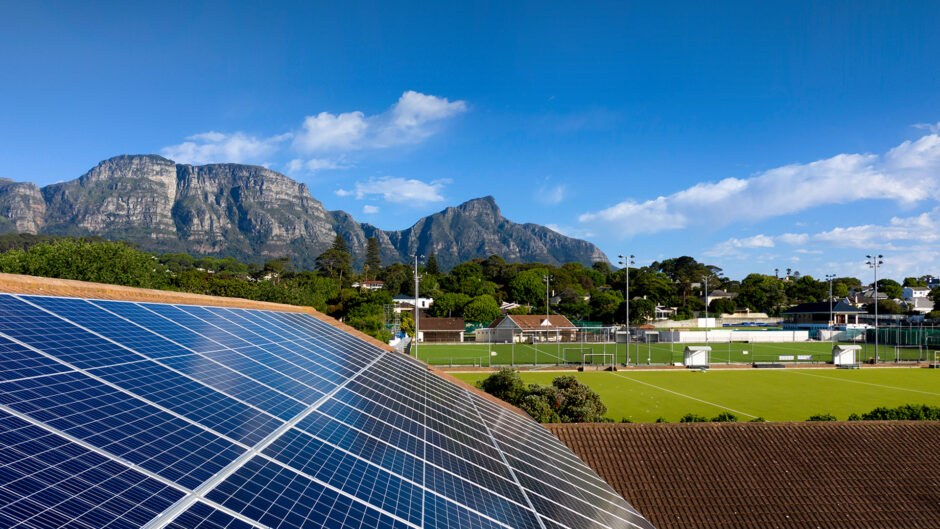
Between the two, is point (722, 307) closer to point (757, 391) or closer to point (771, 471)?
point (757, 391)

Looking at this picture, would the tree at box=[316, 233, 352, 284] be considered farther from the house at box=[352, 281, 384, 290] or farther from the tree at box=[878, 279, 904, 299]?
the tree at box=[878, 279, 904, 299]

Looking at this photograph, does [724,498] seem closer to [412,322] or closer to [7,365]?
[7,365]

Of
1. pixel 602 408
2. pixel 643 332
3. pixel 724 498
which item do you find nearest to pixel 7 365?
pixel 724 498

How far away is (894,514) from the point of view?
10.6 meters

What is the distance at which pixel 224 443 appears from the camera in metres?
4.52

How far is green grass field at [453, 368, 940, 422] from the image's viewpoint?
29578 millimetres

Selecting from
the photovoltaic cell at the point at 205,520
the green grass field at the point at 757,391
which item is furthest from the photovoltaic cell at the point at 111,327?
the green grass field at the point at 757,391

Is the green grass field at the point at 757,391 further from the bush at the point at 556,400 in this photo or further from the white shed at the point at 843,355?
the bush at the point at 556,400

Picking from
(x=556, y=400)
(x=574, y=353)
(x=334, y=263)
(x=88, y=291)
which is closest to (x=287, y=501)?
(x=88, y=291)

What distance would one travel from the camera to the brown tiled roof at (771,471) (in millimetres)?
10320

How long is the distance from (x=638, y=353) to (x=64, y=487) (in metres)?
58.5

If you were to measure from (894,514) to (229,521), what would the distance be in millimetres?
13465

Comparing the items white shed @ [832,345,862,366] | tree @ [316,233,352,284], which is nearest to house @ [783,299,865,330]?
white shed @ [832,345,862,366]

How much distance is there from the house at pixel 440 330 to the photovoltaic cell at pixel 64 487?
73682 mm
